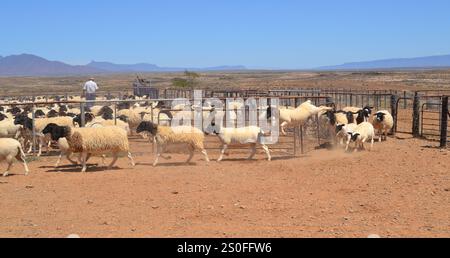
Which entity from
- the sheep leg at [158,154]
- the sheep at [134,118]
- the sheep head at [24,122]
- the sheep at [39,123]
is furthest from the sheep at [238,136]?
the sheep head at [24,122]

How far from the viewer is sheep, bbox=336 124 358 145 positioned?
13873 millimetres

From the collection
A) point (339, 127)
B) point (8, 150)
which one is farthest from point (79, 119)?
point (339, 127)

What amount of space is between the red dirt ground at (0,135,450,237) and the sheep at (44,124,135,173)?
48 cm

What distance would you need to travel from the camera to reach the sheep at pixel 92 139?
11844mm

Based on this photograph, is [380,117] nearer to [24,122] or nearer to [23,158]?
[23,158]

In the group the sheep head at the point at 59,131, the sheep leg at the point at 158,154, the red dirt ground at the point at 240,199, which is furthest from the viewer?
the sheep leg at the point at 158,154

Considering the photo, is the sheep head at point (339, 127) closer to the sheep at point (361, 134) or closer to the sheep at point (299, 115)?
the sheep at point (361, 134)

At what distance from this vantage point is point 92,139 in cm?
1185

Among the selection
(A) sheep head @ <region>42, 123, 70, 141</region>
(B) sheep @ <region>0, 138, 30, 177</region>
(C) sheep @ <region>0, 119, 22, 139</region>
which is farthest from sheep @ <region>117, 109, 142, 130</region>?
(B) sheep @ <region>0, 138, 30, 177</region>

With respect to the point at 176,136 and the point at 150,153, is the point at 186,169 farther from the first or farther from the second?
the point at 150,153

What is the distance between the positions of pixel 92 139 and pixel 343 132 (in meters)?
6.57

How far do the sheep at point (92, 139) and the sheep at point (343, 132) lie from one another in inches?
228
